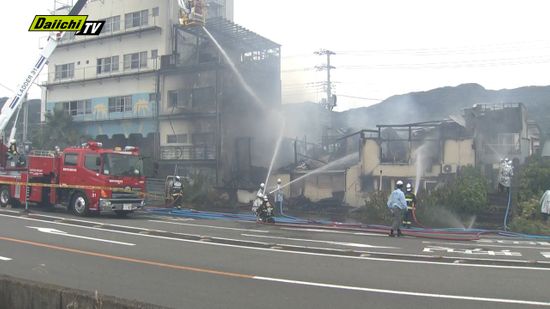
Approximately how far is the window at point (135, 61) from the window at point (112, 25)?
2.93 m

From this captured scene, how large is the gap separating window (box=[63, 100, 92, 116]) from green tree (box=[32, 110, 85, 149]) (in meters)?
1.10

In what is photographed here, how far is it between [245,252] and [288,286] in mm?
3403

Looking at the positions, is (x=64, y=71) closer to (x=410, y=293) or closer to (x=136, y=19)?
(x=136, y=19)

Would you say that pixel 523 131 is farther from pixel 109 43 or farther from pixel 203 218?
pixel 109 43

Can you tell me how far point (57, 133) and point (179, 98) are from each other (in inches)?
517

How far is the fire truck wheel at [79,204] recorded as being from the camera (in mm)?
17719

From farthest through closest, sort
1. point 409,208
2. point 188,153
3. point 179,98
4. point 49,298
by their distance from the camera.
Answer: point 179,98 → point 188,153 → point 409,208 → point 49,298

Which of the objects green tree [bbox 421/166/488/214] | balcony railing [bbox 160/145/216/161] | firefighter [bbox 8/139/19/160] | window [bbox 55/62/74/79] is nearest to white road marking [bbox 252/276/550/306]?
green tree [bbox 421/166/488/214]

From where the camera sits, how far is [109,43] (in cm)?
4122

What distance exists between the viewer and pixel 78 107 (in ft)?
141

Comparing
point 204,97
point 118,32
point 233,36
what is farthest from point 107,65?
point 233,36

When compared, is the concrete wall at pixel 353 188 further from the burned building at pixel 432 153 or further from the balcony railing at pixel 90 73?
the balcony railing at pixel 90 73

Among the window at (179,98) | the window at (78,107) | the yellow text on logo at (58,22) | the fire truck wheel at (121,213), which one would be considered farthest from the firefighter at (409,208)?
the window at (78,107)

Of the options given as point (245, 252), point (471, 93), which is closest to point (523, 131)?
point (245, 252)
